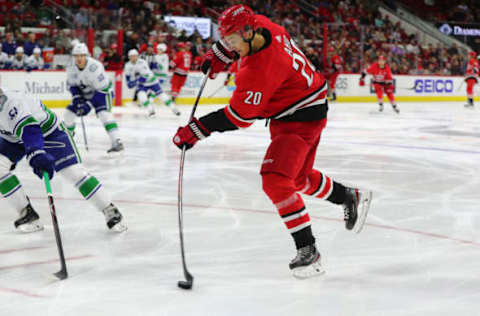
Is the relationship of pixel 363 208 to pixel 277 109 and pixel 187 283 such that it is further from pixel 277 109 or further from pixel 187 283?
pixel 187 283

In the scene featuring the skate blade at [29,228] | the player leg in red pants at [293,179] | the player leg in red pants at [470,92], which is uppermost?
the player leg in red pants at [293,179]

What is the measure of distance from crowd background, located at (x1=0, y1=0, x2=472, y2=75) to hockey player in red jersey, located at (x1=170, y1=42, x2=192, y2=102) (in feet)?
1.56

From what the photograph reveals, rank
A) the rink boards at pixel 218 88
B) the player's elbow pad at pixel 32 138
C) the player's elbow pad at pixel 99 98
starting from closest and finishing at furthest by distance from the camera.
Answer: the player's elbow pad at pixel 32 138, the player's elbow pad at pixel 99 98, the rink boards at pixel 218 88

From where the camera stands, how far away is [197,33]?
1762cm

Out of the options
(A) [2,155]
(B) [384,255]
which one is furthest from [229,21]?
(A) [2,155]

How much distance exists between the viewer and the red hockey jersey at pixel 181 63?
15.4 m

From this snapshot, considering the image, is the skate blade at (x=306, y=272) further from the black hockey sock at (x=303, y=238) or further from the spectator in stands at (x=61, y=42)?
the spectator in stands at (x=61, y=42)

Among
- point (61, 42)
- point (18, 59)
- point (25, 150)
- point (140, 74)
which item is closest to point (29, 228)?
point (25, 150)

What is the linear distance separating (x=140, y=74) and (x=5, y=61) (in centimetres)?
Result: 318

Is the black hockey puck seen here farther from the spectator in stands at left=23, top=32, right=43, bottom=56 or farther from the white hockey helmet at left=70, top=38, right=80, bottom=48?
the white hockey helmet at left=70, top=38, right=80, bottom=48

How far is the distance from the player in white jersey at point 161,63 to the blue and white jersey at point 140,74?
9.05 feet

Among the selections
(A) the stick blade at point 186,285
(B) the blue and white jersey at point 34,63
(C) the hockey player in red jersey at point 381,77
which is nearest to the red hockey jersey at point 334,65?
(C) the hockey player in red jersey at point 381,77

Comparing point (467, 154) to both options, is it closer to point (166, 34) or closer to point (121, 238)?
point (121, 238)

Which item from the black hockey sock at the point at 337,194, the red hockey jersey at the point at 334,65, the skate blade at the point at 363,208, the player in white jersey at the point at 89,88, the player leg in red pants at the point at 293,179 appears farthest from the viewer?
the red hockey jersey at the point at 334,65
